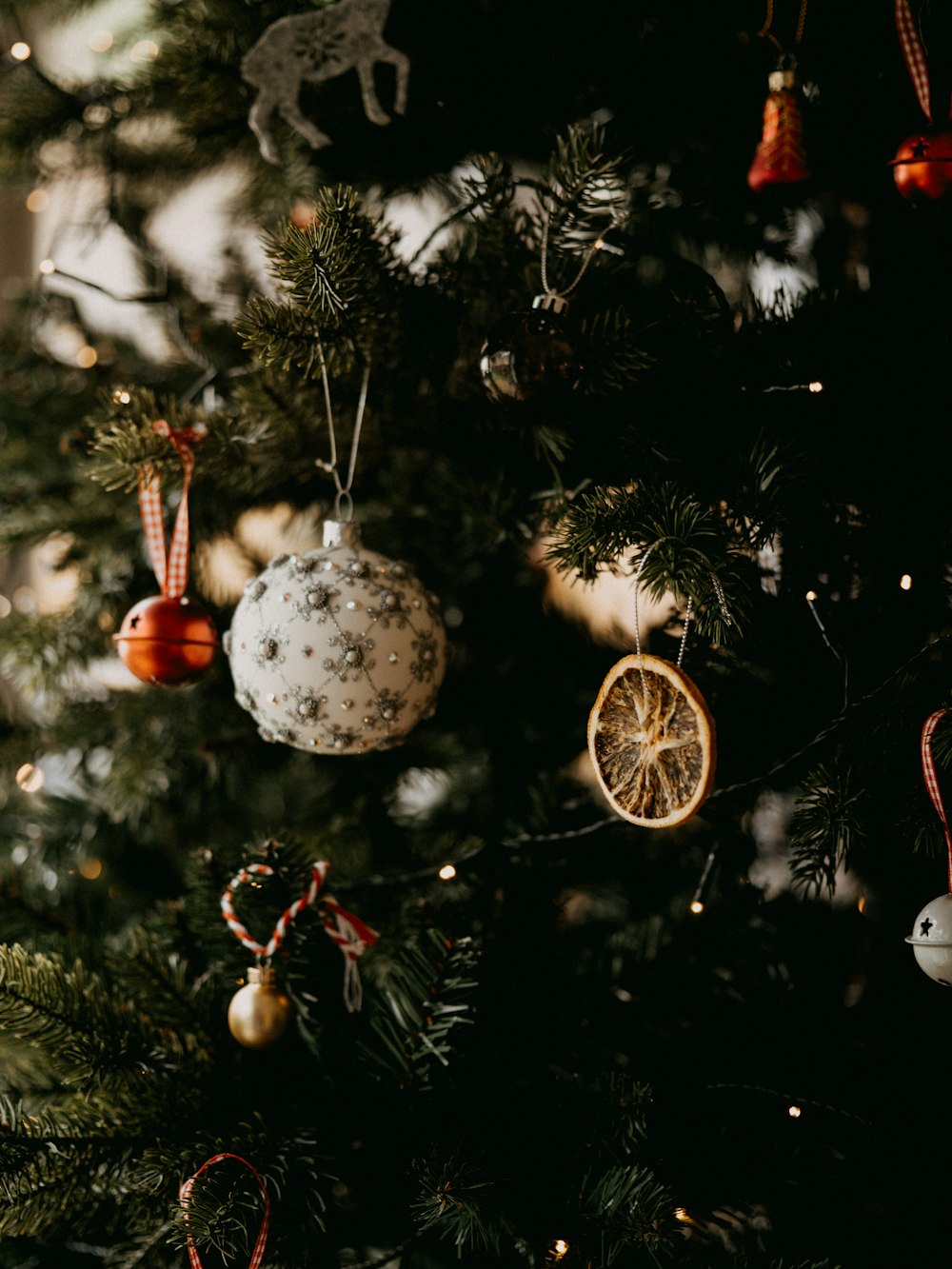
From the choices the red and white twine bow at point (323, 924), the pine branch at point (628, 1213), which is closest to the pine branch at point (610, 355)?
the red and white twine bow at point (323, 924)

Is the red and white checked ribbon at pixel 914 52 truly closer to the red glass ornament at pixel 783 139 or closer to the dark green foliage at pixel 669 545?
the red glass ornament at pixel 783 139

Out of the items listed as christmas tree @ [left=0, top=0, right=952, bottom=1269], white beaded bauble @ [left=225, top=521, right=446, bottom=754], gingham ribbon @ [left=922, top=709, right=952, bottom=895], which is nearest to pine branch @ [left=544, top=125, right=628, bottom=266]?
christmas tree @ [left=0, top=0, right=952, bottom=1269]

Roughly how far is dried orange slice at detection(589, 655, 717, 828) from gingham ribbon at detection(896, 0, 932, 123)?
0.41 meters

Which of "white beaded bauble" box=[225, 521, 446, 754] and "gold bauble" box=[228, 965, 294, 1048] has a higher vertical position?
"white beaded bauble" box=[225, 521, 446, 754]

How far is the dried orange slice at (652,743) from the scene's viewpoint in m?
0.56

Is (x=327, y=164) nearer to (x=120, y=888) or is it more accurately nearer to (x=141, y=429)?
(x=141, y=429)

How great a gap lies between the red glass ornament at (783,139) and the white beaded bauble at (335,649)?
380mm

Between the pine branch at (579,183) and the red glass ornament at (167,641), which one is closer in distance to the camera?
the pine branch at (579,183)

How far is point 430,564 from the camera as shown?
855 mm

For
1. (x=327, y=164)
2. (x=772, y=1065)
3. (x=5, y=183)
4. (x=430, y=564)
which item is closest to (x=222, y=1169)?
(x=772, y=1065)

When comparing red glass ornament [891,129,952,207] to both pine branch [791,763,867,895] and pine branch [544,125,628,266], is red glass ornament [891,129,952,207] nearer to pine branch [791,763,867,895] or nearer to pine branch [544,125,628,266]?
pine branch [544,125,628,266]

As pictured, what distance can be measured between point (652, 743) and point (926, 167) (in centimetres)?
41

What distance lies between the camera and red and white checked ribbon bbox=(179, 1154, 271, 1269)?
51 centimetres

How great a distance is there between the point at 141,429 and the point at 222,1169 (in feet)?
1.69
